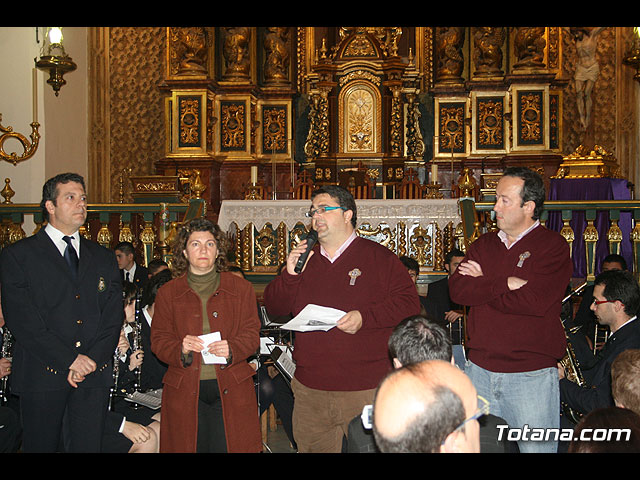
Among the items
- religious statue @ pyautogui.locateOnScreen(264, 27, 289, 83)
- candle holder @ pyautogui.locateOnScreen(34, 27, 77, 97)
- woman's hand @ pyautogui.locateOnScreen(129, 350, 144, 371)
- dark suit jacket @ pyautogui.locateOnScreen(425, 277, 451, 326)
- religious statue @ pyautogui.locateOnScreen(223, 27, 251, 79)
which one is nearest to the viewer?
woman's hand @ pyautogui.locateOnScreen(129, 350, 144, 371)

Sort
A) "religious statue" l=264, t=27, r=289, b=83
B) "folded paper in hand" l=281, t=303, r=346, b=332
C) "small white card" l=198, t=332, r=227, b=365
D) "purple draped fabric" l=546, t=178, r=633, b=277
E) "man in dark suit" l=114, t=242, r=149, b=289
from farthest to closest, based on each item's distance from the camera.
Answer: "religious statue" l=264, t=27, r=289, b=83 → "purple draped fabric" l=546, t=178, r=633, b=277 → "man in dark suit" l=114, t=242, r=149, b=289 → "small white card" l=198, t=332, r=227, b=365 → "folded paper in hand" l=281, t=303, r=346, b=332

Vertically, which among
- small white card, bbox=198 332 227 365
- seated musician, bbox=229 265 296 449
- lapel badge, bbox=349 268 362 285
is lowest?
seated musician, bbox=229 265 296 449

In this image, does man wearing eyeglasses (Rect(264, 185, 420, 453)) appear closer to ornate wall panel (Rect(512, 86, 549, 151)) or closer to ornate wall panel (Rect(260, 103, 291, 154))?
ornate wall panel (Rect(512, 86, 549, 151))

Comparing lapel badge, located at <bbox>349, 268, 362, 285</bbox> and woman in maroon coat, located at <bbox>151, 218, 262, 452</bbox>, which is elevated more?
lapel badge, located at <bbox>349, 268, 362, 285</bbox>

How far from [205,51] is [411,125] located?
3759 mm

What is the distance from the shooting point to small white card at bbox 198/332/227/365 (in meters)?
3.89

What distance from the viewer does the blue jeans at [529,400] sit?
12.1 feet

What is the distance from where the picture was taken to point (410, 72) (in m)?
12.9

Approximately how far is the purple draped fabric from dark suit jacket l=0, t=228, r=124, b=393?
20.1 feet

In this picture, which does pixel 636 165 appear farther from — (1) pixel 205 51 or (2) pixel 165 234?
(2) pixel 165 234

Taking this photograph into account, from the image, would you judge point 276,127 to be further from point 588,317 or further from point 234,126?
point 588,317

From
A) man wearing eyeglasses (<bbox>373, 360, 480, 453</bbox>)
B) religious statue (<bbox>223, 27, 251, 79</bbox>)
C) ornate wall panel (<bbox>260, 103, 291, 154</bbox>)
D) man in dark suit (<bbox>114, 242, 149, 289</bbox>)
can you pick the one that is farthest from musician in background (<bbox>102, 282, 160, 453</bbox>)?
religious statue (<bbox>223, 27, 251, 79</bbox>)

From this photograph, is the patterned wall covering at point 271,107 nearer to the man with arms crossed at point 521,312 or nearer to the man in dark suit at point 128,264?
the man in dark suit at point 128,264
